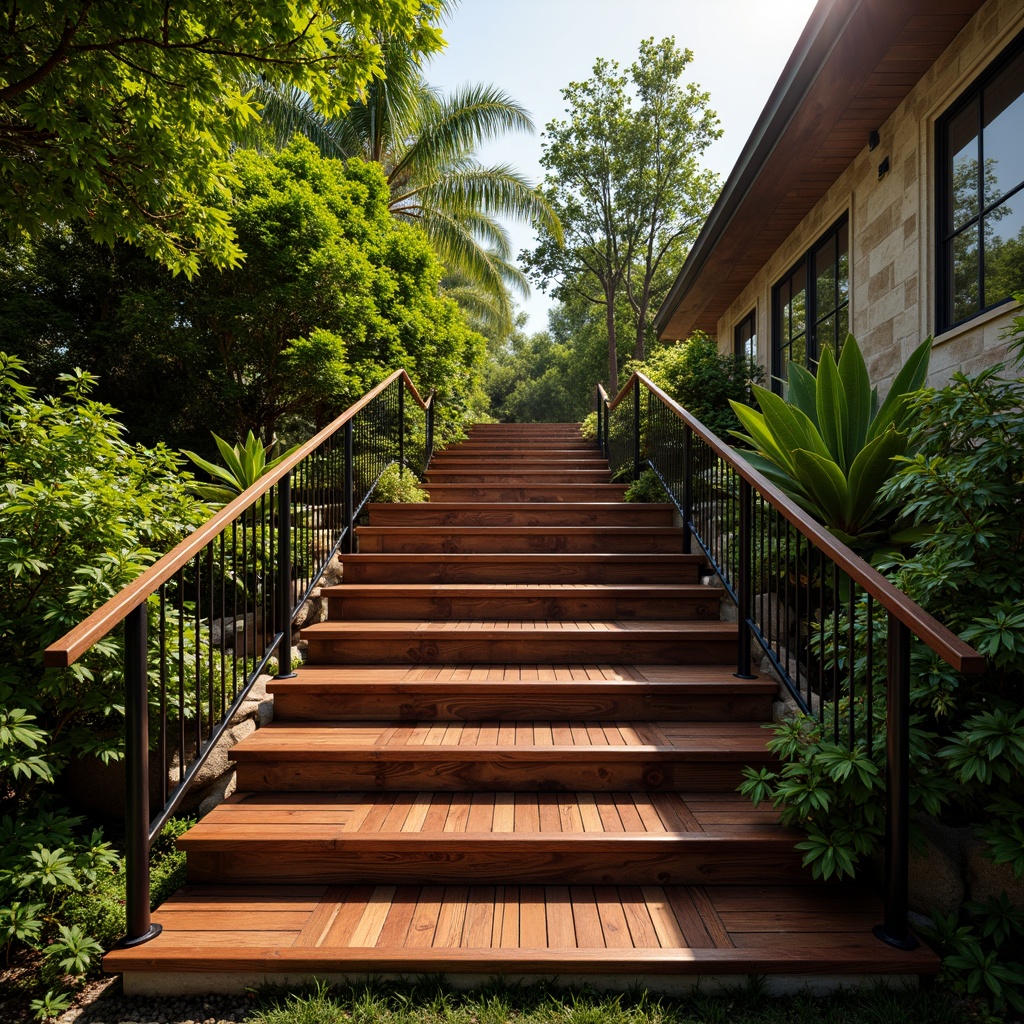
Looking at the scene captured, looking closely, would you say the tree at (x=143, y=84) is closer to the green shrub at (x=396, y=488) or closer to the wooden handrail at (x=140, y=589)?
the wooden handrail at (x=140, y=589)

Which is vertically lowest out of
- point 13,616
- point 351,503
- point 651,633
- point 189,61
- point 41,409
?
point 651,633

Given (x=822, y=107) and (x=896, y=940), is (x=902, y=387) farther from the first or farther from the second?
(x=896, y=940)

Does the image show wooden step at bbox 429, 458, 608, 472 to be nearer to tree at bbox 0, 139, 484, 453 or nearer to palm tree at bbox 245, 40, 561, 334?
tree at bbox 0, 139, 484, 453

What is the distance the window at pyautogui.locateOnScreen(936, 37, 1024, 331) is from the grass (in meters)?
3.06

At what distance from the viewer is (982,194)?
3482 mm

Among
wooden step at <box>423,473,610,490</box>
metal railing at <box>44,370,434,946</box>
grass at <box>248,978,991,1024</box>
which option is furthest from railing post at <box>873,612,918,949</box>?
wooden step at <box>423,473,610,490</box>

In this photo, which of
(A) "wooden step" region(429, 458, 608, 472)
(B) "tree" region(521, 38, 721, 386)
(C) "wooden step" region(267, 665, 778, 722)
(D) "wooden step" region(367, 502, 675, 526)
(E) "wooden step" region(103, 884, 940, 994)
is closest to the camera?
(E) "wooden step" region(103, 884, 940, 994)

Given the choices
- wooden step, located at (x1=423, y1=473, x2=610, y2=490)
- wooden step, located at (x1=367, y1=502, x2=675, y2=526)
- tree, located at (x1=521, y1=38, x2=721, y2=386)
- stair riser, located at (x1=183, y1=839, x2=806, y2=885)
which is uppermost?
tree, located at (x1=521, y1=38, x2=721, y2=386)

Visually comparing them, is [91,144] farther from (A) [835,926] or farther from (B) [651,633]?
(A) [835,926]

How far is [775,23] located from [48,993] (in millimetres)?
7014

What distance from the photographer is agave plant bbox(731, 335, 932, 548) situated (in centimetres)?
311

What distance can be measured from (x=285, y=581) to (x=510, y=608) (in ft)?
4.30

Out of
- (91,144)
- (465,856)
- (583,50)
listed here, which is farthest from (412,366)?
(583,50)

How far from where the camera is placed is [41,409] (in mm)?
2820
